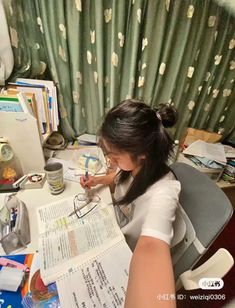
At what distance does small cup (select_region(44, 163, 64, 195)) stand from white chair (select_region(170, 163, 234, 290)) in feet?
1.68

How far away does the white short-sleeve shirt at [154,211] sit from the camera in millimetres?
591

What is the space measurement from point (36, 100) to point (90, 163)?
1.49 feet

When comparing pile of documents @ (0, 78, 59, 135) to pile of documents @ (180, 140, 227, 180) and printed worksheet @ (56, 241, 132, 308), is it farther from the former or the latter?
pile of documents @ (180, 140, 227, 180)

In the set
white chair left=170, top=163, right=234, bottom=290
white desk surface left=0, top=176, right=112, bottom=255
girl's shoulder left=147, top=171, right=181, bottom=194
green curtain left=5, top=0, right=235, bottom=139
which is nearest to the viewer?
white chair left=170, top=163, right=234, bottom=290

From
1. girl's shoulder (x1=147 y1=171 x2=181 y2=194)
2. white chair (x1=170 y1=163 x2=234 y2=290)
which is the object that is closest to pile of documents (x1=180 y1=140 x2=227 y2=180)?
white chair (x1=170 y1=163 x2=234 y2=290)

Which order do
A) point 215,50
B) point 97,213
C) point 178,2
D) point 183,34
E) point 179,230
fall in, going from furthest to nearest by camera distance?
point 215,50 < point 183,34 < point 178,2 < point 97,213 < point 179,230

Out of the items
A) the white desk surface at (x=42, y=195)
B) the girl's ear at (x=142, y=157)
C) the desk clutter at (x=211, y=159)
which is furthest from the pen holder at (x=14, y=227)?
the desk clutter at (x=211, y=159)

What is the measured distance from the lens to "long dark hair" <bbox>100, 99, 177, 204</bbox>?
657mm

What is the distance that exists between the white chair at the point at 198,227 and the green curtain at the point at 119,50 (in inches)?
27.8

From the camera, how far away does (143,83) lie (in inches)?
50.9

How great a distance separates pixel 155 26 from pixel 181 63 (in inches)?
10.8

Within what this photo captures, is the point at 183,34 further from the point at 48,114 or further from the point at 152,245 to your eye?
the point at 152,245

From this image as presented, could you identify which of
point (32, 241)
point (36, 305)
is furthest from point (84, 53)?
point (36, 305)

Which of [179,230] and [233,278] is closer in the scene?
[179,230]
